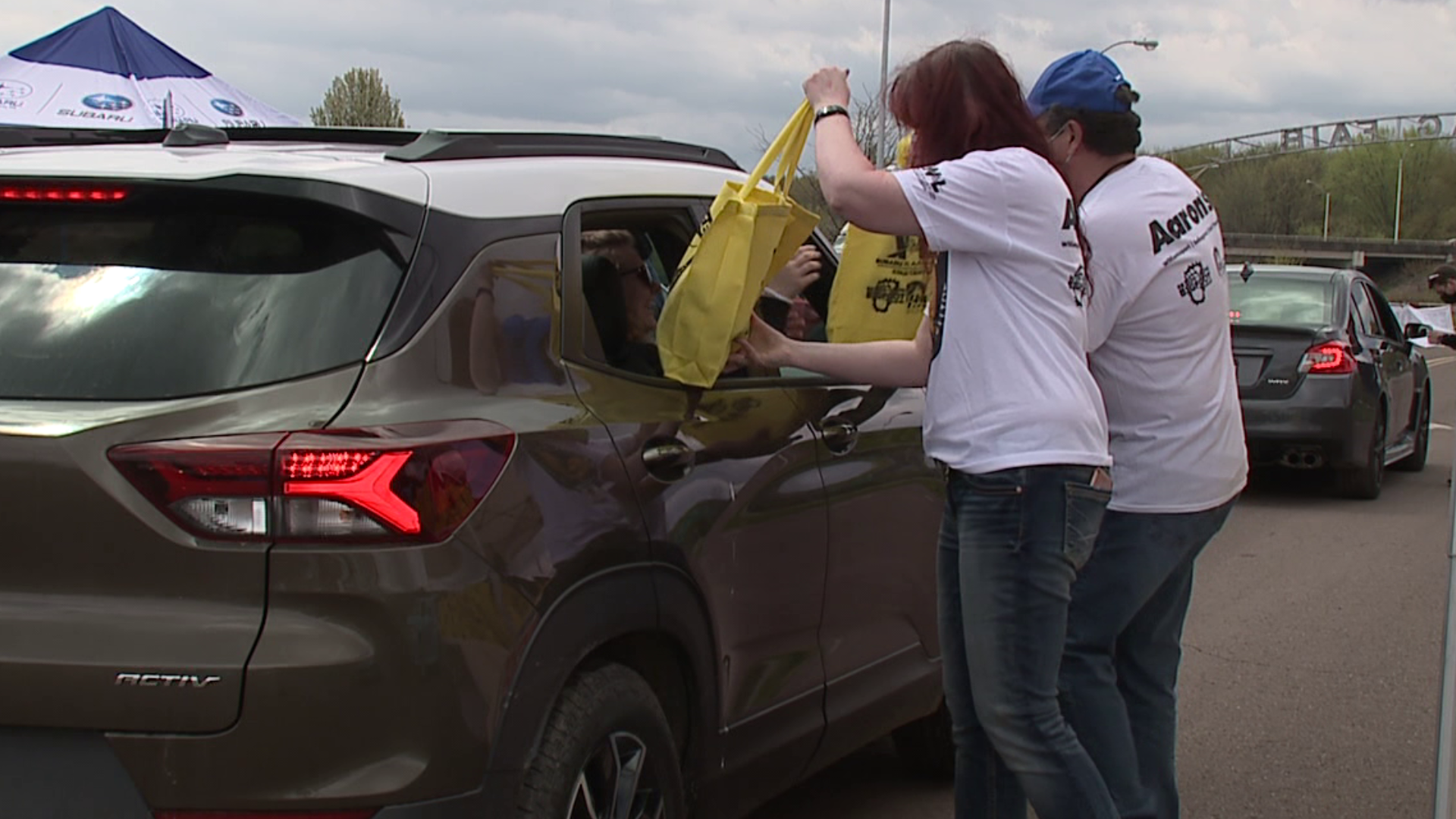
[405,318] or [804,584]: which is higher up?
[405,318]

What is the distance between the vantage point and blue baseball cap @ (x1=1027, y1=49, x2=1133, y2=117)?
3.43 m

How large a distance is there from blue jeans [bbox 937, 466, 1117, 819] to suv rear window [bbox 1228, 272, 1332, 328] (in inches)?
334

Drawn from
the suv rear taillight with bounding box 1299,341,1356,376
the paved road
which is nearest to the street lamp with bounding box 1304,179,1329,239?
the suv rear taillight with bounding box 1299,341,1356,376

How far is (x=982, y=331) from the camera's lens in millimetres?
3150

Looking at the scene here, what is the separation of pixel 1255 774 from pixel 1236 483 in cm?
188

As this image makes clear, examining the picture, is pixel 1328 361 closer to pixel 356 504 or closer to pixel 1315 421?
pixel 1315 421

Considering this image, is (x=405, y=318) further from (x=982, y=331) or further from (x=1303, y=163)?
(x=1303, y=163)

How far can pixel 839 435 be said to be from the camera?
3895 millimetres

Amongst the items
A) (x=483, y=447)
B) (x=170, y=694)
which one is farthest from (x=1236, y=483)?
(x=170, y=694)

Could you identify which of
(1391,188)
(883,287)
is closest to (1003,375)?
(883,287)

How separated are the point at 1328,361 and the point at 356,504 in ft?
31.6

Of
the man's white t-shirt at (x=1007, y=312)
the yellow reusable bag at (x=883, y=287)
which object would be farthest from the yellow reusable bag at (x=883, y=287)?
the man's white t-shirt at (x=1007, y=312)

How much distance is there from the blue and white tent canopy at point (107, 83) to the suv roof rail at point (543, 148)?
880 cm

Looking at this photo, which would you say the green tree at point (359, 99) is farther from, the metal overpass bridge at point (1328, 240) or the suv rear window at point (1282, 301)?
the metal overpass bridge at point (1328, 240)
